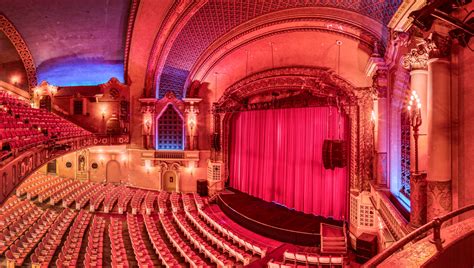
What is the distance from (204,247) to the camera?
8.51 m

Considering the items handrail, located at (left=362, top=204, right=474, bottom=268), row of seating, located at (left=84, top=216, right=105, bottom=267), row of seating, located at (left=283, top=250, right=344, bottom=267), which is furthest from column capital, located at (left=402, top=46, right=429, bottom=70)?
row of seating, located at (left=84, top=216, right=105, bottom=267)

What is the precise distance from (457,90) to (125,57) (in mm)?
14692

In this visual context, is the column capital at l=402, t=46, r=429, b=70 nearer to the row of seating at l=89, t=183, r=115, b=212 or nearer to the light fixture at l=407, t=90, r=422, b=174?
the light fixture at l=407, t=90, r=422, b=174

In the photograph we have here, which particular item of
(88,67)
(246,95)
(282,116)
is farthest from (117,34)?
(282,116)

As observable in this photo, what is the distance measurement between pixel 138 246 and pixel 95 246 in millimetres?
1172

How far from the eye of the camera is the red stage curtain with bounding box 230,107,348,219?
37.0 feet

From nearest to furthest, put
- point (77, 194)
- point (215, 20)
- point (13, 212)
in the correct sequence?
1. point (13, 212)
2. point (215, 20)
3. point (77, 194)

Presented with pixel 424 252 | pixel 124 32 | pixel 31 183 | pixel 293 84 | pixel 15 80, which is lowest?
pixel 31 183

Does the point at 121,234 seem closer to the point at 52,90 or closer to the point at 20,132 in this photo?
the point at 20,132

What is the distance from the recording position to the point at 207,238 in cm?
976

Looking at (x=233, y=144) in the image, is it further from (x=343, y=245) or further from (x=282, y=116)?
(x=343, y=245)

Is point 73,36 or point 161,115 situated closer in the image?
point 73,36

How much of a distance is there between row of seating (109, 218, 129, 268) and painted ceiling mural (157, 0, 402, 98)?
7729mm

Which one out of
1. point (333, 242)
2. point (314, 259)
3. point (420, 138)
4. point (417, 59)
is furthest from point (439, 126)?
point (333, 242)
